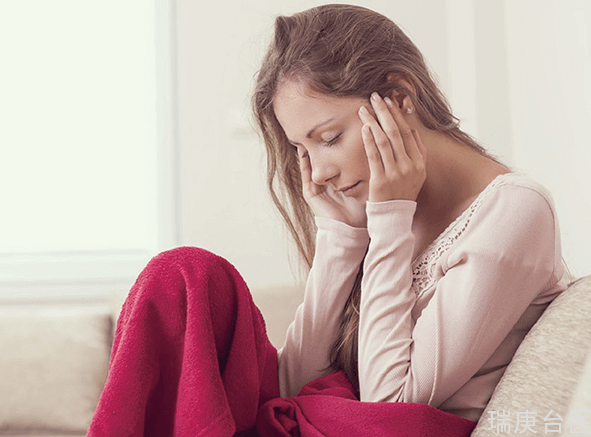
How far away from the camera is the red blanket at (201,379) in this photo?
902 millimetres

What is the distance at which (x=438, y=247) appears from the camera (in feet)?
3.83

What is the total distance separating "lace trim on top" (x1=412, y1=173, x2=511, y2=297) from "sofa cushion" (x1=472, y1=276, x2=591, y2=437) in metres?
0.19

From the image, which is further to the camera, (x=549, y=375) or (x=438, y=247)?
(x=438, y=247)

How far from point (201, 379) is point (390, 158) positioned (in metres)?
0.50

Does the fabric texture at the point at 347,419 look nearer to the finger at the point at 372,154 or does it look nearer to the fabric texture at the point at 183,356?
the fabric texture at the point at 183,356

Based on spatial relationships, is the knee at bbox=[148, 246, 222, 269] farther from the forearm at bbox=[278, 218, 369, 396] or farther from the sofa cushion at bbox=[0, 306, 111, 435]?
the sofa cushion at bbox=[0, 306, 111, 435]

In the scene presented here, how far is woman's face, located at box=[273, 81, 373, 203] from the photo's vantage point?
121 cm

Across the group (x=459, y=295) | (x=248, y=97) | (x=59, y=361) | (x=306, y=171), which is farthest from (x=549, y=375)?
(x=248, y=97)

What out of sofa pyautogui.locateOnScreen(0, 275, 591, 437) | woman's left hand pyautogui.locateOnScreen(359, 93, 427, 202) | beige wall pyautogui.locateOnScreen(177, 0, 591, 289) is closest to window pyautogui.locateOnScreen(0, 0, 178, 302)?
beige wall pyautogui.locateOnScreen(177, 0, 591, 289)

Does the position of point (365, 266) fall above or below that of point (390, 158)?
below

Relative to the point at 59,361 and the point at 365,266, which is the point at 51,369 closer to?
the point at 59,361

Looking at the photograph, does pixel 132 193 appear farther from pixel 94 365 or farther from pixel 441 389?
pixel 441 389

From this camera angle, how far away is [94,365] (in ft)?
6.87

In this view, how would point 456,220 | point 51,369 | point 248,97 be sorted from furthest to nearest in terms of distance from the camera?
point 248,97
point 51,369
point 456,220
